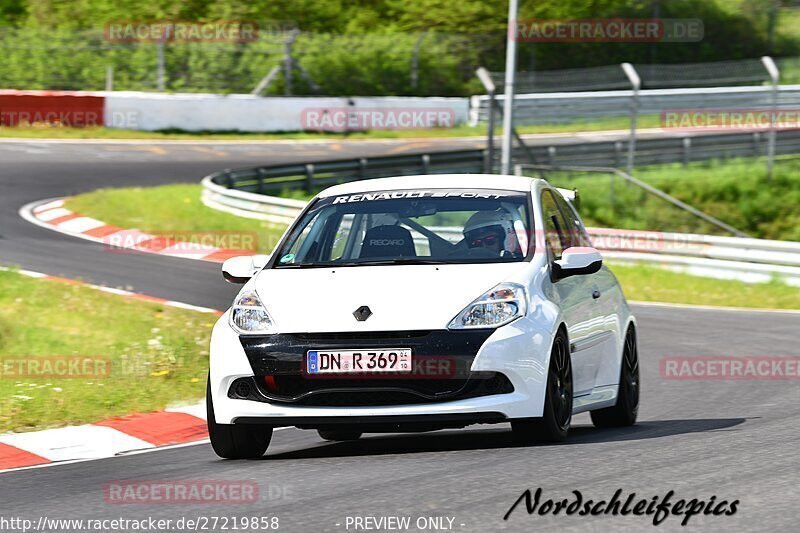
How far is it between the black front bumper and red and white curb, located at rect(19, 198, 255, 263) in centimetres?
1302

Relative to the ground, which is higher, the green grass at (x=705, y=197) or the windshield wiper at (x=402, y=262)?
the windshield wiper at (x=402, y=262)

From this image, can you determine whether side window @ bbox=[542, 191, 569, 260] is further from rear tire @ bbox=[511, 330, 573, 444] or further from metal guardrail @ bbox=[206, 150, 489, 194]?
metal guardrail @ bbox=[206, 150, 489, 194]

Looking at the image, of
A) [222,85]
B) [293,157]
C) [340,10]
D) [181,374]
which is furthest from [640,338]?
[340,10]

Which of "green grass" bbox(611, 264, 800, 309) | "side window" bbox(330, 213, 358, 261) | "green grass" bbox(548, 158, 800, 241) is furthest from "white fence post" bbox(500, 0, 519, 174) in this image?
"side window" bbox(330, 213, 358, 261)

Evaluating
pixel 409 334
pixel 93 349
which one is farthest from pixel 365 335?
pixel 93 349

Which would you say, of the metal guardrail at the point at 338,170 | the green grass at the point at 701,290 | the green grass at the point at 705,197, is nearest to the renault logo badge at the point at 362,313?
the green grass at the point at 701,290

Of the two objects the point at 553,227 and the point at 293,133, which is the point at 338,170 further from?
the point at 553,227

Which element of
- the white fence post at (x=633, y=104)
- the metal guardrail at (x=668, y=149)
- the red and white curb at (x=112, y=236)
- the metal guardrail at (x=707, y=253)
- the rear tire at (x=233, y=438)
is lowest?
the metal guardrail at (x=668, y=149)

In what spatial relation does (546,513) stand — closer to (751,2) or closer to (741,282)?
(741,282)

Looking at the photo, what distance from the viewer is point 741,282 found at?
20.0m

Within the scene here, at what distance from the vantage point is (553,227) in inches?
333

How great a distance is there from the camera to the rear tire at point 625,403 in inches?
353

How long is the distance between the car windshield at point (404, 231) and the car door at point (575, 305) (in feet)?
0.76

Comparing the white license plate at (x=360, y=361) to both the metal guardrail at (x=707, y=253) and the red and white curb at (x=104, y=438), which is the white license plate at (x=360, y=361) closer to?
the red and white curb at (x=104, y=438)
